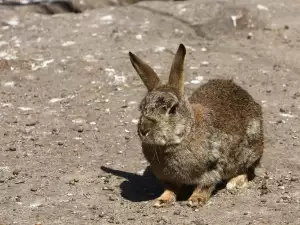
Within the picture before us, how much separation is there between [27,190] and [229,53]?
417 centimetres

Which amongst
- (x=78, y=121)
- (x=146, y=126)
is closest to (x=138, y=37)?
(x=78, y=121)

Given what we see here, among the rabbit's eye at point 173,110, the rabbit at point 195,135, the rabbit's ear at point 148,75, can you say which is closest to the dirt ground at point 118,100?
the rabbit at point 195,135

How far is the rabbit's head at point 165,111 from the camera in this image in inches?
231

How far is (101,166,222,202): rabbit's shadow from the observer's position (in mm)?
6562

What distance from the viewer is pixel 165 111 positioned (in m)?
5.95

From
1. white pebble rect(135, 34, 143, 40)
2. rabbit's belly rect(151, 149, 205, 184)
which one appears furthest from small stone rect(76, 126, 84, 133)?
white pebble rect(135, 34, 143, 40)

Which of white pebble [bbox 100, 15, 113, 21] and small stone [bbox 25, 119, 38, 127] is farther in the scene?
white pebble [bbox 100, 15, 113, 21]

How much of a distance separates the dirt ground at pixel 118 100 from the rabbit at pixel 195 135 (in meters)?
0.19

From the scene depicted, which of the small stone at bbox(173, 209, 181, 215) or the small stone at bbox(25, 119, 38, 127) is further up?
the small stone at bbox(173, 209, 181, 215)

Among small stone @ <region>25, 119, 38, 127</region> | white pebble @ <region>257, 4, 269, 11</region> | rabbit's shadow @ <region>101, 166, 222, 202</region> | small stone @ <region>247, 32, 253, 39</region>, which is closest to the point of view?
rabbit's shadow @ <region>101, 166, 222, 202</region>

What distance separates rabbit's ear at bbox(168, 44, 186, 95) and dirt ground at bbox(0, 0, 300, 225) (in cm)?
98

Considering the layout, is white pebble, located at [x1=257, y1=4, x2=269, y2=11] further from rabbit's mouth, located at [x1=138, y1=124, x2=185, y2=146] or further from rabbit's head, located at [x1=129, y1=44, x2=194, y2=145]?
rabbit's mouth, located at [x1=138, y1=124, x2=185, y2=146]

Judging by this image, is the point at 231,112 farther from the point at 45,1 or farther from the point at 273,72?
the point at 45,1

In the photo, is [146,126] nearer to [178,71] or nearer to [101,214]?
[178,71]
